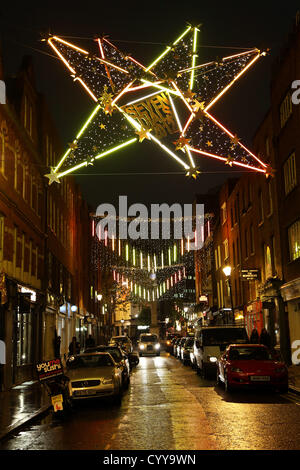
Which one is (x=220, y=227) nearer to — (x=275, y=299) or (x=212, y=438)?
(x=275, y=299)

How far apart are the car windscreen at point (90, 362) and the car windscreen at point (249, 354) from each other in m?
3.78

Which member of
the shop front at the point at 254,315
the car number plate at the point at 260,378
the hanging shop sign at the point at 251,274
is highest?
the hanging shop sign at the point at 251,274

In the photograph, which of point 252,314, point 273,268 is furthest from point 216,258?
point 273,268

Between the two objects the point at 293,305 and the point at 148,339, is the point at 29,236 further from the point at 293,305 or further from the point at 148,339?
the point at 148,339

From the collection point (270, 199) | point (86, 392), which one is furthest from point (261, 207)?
point (86, 392)

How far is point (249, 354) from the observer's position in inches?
707

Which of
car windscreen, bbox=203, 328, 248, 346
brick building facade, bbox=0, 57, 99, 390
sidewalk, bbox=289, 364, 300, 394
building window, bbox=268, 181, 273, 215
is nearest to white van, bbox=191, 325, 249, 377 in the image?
car windscreen, bbox=203, 328, 248, 346

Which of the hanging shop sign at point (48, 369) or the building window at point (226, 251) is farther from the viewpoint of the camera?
the building window at point (226, 251)

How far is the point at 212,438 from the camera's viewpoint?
31.7 feet

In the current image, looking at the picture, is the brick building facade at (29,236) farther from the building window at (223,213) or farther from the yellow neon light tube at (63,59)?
the building window at (223,213)

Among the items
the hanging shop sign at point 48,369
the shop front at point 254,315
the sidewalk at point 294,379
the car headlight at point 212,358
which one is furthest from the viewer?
the shop front at point 254,315

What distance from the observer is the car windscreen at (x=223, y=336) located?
23.1 meters

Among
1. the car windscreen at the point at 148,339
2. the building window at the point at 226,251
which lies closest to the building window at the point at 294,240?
the building window at the point at 226,251
